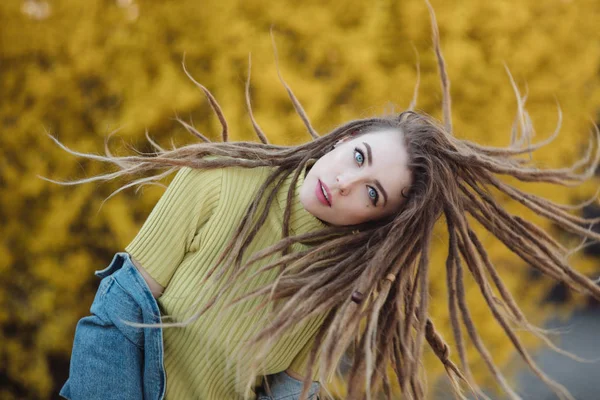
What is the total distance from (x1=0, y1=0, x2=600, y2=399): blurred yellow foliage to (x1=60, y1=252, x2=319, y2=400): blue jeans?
1.34m

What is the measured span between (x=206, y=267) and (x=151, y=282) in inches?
5.6

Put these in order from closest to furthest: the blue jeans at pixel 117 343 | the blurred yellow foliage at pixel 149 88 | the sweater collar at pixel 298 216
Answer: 1. the blue jeans at pixel 117 343
2. the sweater collar at pixel 298 216
3. the blurred yellow foliage at pixel 149 88

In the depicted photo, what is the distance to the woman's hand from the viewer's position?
1.77 meters

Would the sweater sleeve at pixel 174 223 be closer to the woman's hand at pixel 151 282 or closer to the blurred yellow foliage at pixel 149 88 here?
the woman's hand at pixel 151 282

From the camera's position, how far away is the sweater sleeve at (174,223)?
5.77 feet

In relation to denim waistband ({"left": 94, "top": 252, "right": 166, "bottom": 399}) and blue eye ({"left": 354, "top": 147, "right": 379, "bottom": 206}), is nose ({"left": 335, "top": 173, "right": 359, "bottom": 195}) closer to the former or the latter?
blue eye ({"left": 354, "top": 147, "right": 379, "bottom": 206})

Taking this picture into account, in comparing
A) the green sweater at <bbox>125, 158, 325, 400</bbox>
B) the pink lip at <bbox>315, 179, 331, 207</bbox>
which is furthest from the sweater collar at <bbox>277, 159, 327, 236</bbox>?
the pink lip at <bbox>315, 179, 331, 207</bbox>

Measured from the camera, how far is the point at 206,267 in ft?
6.00

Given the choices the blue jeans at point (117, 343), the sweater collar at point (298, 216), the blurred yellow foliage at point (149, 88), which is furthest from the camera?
the blurred yellow foliage at point (149, 88)

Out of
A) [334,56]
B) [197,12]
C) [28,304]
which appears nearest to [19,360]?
[28,304]

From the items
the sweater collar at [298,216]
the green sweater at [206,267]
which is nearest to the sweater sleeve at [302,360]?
the green sweater at [206,267]

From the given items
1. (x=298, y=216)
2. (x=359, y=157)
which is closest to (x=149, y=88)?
(x=298, y=216)

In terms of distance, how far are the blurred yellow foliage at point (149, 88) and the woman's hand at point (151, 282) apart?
51.8 inches

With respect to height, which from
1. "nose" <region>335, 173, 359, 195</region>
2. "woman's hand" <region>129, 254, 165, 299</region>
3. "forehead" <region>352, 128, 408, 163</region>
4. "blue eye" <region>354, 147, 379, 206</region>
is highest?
"forehead" <region>352, 128, 408, 163</region>
